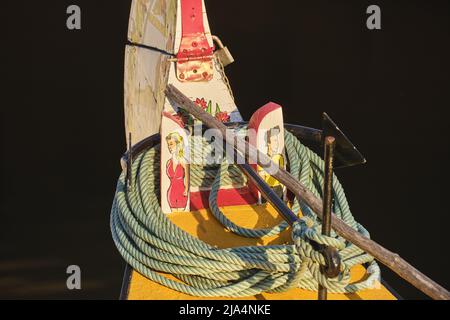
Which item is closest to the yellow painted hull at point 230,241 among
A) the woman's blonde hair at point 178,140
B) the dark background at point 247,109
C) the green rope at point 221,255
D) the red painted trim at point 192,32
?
the green rope at point 221,255

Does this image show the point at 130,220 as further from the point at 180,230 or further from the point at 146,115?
the point at 146,115

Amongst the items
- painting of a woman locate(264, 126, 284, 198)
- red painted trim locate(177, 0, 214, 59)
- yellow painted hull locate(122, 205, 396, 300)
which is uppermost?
red painted trim locate(177, 0, 214, 59)

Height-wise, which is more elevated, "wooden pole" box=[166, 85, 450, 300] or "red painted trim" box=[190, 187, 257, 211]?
"wooden pole" box=[166, 85, 450, 300]

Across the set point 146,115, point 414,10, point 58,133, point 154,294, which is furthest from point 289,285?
point 414,10

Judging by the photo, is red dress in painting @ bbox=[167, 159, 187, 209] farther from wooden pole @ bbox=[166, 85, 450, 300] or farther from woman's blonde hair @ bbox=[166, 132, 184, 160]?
wooden pole @ bbox=[166, 85, 450, 300]

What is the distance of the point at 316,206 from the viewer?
294 centimetres

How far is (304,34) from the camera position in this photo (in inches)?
356

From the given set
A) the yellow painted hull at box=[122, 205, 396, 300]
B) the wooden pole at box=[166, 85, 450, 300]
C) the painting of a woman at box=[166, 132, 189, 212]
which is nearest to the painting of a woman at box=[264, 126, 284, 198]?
the yellow painted hull at box=[122, 205, 396, 300]

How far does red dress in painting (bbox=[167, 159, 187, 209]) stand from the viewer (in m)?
3.71

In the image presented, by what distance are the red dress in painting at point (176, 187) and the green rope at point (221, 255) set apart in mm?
80

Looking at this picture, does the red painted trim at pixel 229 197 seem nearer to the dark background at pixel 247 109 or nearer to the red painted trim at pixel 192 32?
the red painted trim at pixel 192 32

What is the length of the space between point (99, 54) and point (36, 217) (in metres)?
3.00

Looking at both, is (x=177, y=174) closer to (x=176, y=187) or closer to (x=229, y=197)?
(x=176, y=187)

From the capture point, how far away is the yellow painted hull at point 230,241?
3.05 metres
